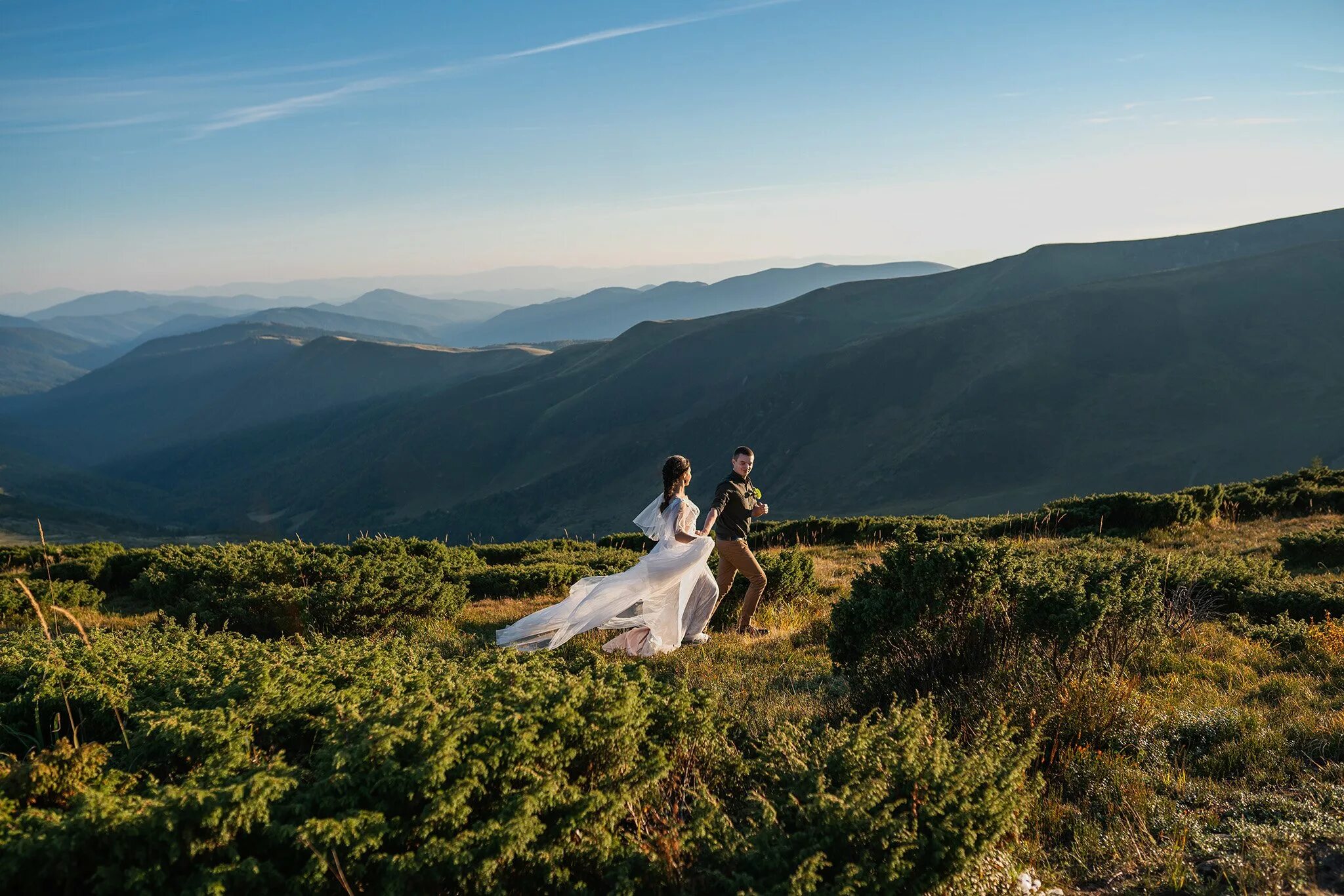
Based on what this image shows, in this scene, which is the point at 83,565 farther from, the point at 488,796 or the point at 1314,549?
the point at 1314,549

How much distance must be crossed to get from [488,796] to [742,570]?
201 inches

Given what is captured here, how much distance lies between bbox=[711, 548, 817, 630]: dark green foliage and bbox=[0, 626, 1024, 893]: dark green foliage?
15.8ft

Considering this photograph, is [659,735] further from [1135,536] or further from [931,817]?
[1135,536]

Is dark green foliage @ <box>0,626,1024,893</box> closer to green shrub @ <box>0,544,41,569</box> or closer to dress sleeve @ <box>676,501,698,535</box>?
dress sleeve @ <box>676,501,698,535</box>

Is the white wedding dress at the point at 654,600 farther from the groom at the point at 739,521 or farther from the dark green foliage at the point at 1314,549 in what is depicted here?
the dark green foliage at the point at 1314,549

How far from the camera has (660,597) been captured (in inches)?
314

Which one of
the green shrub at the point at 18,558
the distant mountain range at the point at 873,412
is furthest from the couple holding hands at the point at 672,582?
the distant mountain range at the point at 873,412

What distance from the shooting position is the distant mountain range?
59.7m

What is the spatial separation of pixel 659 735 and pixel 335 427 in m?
156

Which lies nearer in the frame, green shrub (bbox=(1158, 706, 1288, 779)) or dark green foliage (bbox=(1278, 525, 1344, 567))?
green shrub (bbox=(1158, 706, 1288, 779))

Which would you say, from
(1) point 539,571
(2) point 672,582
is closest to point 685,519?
(2) point 672,582

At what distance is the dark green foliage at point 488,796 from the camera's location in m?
2.77


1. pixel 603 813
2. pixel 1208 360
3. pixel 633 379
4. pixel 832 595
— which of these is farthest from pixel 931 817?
pixel 633 379

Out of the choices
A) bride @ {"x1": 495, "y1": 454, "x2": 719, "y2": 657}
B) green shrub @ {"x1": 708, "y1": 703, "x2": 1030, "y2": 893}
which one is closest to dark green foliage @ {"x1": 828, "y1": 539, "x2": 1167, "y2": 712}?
green shrub @ {"x1": 708, "y1": 703, "x2": 1030, "y2": 893}
